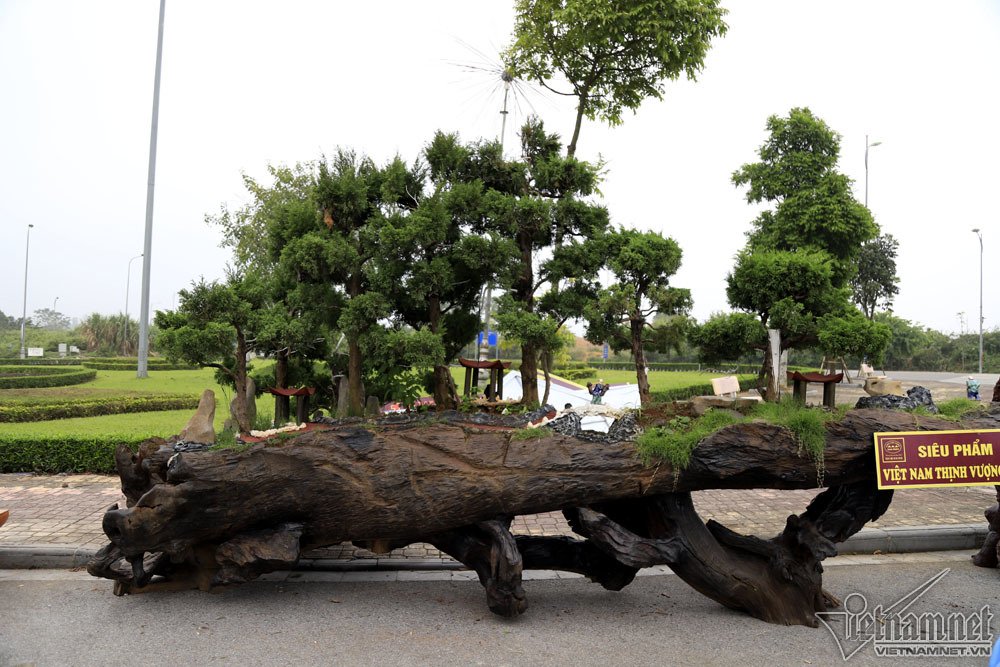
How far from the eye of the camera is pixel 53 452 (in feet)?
28.6

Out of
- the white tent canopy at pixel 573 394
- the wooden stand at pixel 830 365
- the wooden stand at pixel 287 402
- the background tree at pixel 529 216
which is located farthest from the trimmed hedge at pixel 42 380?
the wooden stand at pixel 830 365

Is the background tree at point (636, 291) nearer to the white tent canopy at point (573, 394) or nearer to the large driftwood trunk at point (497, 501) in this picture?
the white tent canopy at point (573, 394)

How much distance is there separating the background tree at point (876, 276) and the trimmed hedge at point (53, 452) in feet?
94.3

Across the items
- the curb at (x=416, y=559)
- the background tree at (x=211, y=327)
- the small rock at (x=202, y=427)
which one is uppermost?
the background tree at (x=211, y=327)

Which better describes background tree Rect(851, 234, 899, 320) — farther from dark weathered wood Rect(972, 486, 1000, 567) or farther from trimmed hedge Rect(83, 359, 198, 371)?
trimmed hedge Rect(83, 359, 198, 371)

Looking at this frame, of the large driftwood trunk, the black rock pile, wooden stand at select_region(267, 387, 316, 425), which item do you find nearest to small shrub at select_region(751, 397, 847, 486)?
the large driftwood trunk

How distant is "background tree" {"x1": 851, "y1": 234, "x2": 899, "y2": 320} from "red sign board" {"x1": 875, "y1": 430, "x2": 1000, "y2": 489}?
26776mm

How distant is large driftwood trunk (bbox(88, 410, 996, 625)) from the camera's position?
4.35m

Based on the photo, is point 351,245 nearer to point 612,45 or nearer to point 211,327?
point 211,327

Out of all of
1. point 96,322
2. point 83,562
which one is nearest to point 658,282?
point 83,562

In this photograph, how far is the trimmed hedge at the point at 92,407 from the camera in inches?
462

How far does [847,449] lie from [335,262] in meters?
5.07

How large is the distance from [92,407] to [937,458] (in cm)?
1370

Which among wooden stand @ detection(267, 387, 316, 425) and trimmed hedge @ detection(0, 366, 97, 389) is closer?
wooden stand @ detection(267, 387, 316, 425)
